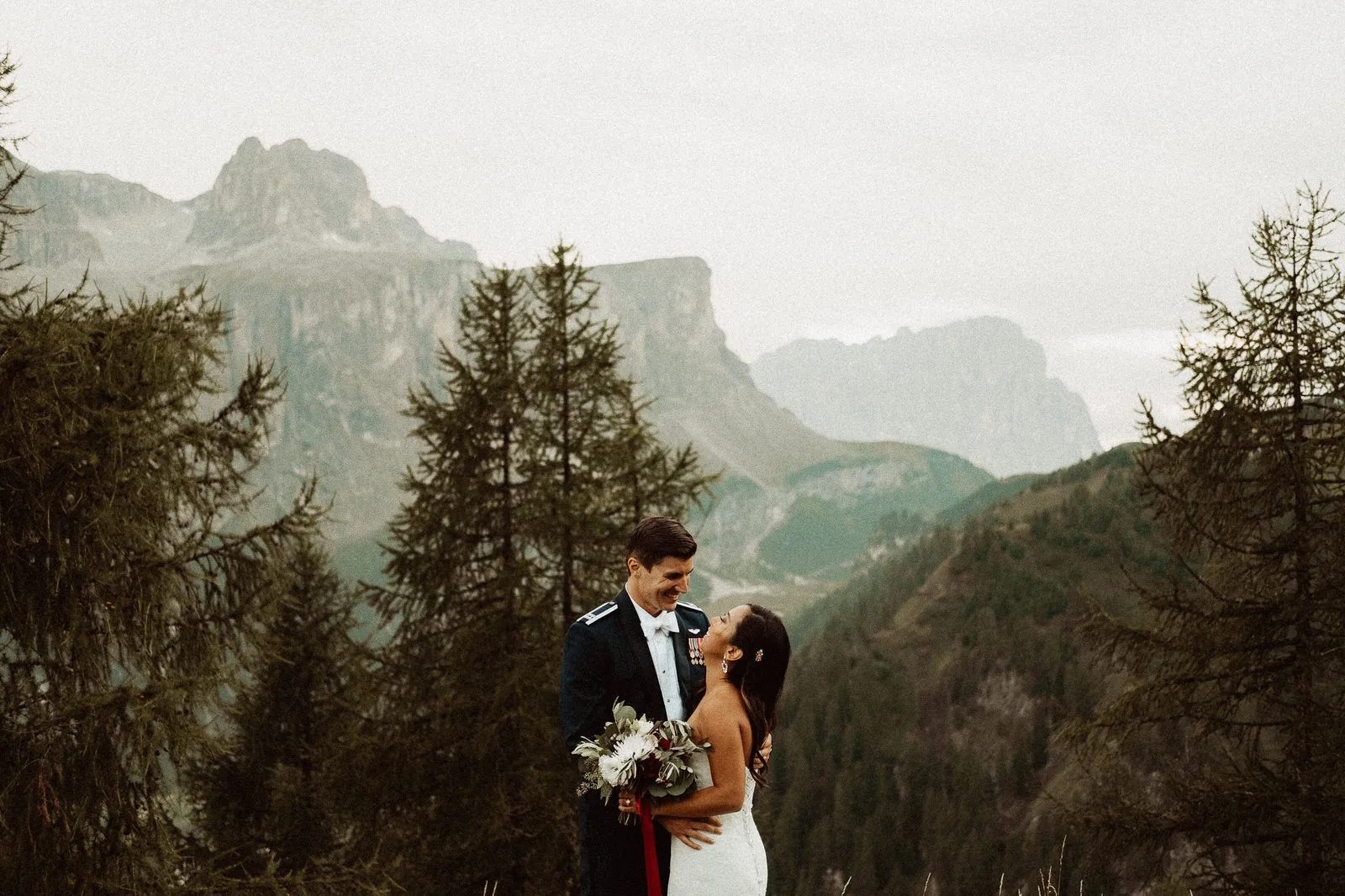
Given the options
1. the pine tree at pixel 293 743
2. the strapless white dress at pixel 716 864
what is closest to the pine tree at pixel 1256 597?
the strapless white dress at pixel 716 864

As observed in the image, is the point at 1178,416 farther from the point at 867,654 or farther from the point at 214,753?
the point at 867,654

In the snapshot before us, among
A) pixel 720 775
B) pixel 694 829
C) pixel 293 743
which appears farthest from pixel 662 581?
pixel 293 743

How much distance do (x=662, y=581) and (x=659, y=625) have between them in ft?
0.99

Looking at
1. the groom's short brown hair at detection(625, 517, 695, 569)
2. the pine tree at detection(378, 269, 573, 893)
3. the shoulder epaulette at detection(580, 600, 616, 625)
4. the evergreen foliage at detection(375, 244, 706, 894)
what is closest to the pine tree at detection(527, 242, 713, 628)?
the evergreen foliage at detection(375, 244, 706, 894)

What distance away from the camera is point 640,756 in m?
3.88

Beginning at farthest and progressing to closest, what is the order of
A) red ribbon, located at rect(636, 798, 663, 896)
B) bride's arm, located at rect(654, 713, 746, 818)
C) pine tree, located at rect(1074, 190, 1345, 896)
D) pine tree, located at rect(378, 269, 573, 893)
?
1. pine tree, located at rect(378, 269, 573, 893)
2. pine tree, located at rect(1074, 190, 1345, 896)
3. red ribbon, located at rect(636, 798, 663, 896)
4. bride's arm, located at rect(654, 713, 746, 818)

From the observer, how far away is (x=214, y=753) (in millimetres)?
6961

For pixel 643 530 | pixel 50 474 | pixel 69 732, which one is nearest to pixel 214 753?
pixel 69 732

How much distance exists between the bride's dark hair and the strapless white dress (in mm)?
239

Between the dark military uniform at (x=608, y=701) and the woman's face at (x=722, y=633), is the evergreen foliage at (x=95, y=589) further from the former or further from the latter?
the woman's face at (x=722, y=633)

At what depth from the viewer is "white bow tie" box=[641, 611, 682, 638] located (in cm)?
437

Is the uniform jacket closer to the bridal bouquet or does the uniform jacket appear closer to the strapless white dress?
the bridal bouquet

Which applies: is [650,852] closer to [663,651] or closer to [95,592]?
[663,651]

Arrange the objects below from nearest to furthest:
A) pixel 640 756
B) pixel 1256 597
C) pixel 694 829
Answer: pixel 640 756
pixel 694 829
pixel 1256 597
